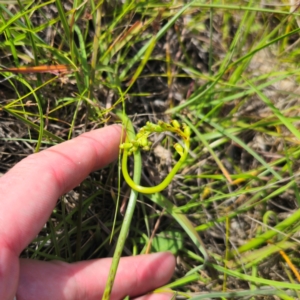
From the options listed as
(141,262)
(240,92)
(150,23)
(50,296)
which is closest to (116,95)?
(150,23)

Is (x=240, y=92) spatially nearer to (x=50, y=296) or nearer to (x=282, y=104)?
(x=282, y=104)

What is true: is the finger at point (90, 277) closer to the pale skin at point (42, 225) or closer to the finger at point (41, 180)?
the pale skin at point (42, 225)

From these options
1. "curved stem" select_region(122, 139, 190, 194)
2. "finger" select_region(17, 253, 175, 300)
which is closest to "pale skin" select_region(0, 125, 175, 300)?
"finger" select_region(17, 253, 175, 300)

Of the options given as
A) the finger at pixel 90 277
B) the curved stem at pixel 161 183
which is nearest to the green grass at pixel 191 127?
the finger at pixel 90 277

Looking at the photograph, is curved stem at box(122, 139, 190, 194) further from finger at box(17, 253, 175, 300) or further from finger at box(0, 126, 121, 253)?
finger at box(17, 253, 175, 300)

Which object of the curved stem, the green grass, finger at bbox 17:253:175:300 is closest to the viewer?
the curved stem

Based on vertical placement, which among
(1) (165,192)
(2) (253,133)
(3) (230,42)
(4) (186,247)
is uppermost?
(3) (230,42)
